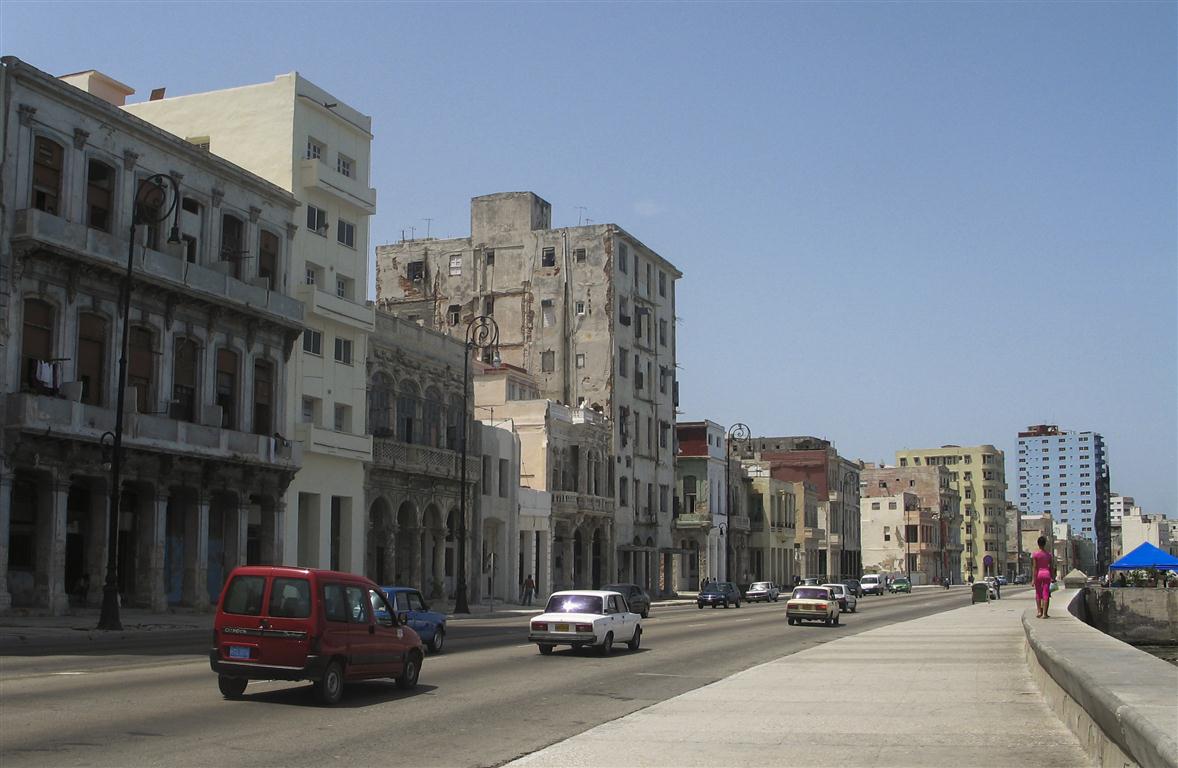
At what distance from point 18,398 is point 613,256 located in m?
52.8

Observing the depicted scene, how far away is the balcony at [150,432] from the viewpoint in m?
35.6

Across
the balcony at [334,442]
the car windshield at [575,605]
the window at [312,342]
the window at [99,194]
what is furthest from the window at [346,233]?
the car windshield at [575,605]

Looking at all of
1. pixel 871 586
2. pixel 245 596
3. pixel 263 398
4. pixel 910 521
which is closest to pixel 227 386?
pixel 263 398

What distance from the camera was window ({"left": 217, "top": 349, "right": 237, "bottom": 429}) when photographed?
45.7 metres

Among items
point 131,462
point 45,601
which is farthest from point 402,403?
point 45,601

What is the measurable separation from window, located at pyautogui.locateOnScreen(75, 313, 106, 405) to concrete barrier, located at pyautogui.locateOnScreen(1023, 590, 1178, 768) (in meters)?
30.0

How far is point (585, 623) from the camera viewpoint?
27.7 m

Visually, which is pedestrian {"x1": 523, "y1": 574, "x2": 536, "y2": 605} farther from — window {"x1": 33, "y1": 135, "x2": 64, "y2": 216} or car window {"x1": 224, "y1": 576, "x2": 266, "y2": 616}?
car window {"x1": 224, "y1": 576, "x2": 266, "y2": 616}

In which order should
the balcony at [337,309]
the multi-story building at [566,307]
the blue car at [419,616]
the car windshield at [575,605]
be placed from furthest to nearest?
the multi-story building at [566,307], the balcony at [337,309], the car windshield at [575,605], the blue car at [419,616]

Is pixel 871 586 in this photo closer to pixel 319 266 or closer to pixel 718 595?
pixel 718 595

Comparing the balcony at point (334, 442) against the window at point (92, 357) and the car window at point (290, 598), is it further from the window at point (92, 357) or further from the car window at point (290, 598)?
the car window at point (290, 598)

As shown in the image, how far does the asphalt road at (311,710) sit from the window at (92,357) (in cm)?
1503

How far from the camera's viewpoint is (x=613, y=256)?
3327 inches

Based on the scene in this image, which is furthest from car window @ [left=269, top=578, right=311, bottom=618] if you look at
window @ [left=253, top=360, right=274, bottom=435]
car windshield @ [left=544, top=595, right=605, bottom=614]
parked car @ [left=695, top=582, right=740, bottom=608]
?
parked car @ [left=695, top=582, right=740, bottom=608]
